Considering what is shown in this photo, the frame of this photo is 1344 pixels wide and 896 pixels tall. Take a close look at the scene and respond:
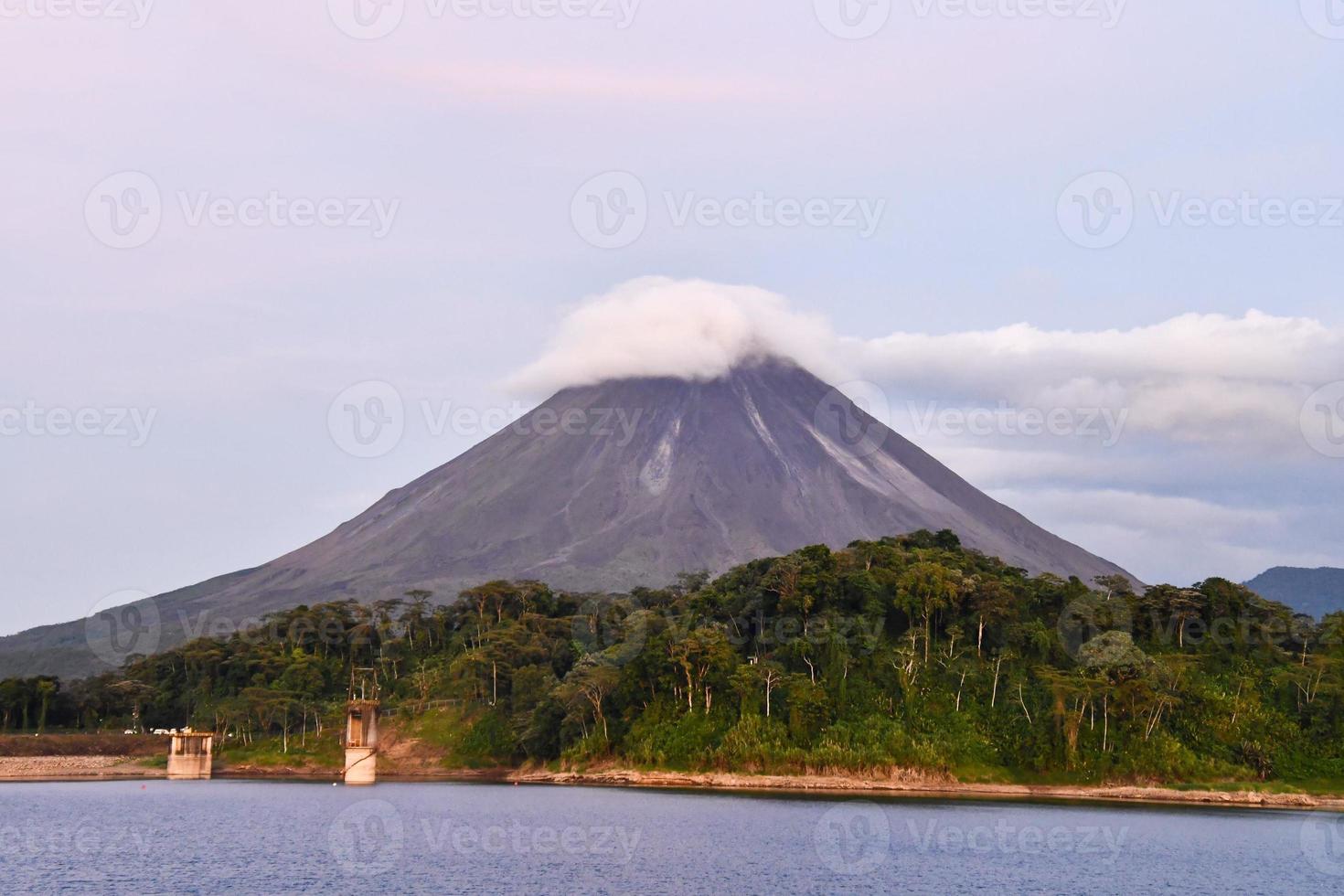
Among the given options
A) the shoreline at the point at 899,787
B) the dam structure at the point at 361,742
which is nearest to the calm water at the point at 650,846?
the shoreline at the point at 899,787

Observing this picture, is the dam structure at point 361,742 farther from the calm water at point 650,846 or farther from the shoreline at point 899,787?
the calm water at point 650,846

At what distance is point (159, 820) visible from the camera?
70375 millimetres

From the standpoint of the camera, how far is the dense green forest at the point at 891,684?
9212cm

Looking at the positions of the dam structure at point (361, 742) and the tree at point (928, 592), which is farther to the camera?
the dam structure at point (361, 742)

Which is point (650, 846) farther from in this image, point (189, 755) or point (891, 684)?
point (189, 755)

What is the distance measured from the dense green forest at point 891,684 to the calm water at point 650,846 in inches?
424

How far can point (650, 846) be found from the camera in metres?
58.4

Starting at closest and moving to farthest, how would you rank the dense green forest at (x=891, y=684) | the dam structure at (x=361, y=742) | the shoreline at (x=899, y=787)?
the shoreline at (x=899, y=787) < the dense green forest at (x=891, y=684) < the dam structure at (x=361, y=742)

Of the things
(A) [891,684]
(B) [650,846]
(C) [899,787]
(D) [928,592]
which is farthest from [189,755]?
(B) [650,846]

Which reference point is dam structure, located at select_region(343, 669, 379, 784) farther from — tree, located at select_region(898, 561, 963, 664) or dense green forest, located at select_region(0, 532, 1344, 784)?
tree, located at select_region(898, 561, 963, 664)

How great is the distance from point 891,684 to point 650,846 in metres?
42.1

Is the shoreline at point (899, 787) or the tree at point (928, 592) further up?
the tree at point (928, 592)

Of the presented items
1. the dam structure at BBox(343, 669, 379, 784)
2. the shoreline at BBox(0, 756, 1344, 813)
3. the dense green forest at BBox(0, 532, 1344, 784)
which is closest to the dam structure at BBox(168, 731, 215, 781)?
the dense green forest at BBox(0, 532, 1344, 784)

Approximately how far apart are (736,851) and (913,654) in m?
43.5
